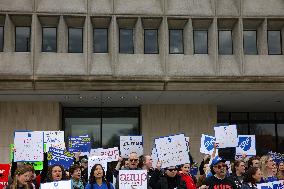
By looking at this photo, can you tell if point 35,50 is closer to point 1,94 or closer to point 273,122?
point 1,94

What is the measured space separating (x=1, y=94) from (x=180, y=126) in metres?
9.31

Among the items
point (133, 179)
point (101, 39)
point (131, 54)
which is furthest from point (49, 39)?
point (133, 179)

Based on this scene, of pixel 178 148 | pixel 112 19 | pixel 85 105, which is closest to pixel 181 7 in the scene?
pixel 112 19

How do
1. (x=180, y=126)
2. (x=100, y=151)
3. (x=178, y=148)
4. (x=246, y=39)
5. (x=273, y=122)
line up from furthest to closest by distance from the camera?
(x=273, y=122) → (x=180, y=126) → (x=246, y=39) → (x=100, y=151) → (x=178, y=148)

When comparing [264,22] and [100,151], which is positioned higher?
[264,22]

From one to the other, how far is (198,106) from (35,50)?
30.5 ft

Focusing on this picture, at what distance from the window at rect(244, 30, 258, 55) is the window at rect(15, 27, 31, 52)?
1047 centimetres

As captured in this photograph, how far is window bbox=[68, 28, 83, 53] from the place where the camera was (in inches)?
925

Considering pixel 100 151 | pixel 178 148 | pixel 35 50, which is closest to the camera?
pixel 178 148

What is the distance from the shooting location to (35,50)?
22312 millimetres

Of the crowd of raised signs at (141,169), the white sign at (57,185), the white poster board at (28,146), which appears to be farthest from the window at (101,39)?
the white sign at (57,185)

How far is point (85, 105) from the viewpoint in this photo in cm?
2677

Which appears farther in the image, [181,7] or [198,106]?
[198,106]

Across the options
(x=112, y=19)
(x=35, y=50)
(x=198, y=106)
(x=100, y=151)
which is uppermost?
(x=112, y=19)
